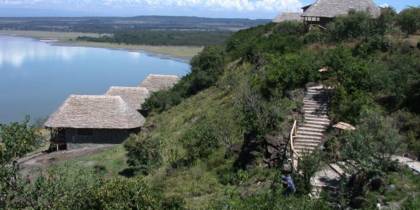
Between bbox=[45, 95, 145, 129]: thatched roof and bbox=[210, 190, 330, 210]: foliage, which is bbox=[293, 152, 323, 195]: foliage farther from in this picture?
bbox=[45, 95, 145, 129]: thatched roof

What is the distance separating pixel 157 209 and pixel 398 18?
85.1 ft

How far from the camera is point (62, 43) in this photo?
150125 millimetres

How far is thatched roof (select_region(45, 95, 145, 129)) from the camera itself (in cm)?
3247

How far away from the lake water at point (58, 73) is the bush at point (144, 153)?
3062cm

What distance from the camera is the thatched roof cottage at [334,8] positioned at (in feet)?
122

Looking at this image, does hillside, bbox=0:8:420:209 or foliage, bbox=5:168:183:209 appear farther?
hillside, bbox=0:8:420:209

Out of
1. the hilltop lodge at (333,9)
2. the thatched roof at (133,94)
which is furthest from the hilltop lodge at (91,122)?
the hilltop lodge at (333,9)

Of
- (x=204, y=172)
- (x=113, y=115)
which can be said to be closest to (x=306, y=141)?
(x=204, y=172)

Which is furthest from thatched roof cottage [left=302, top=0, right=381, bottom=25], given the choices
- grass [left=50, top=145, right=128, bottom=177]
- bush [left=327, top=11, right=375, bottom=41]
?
grass [left=50, top=145, right=128, bottom=177]

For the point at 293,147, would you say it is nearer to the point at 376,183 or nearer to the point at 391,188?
the point at 376,183

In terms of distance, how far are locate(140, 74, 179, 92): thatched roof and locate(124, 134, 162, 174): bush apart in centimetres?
1811

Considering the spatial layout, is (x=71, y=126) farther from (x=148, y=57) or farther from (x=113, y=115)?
(x=148, y=57)

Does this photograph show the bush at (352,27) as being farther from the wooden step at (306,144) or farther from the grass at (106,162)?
the grass at (106,162)

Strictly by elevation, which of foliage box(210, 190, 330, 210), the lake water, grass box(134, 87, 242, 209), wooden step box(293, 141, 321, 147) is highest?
foliage box(210, 190, 330, 210)
